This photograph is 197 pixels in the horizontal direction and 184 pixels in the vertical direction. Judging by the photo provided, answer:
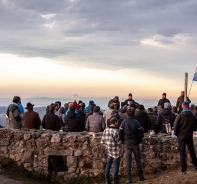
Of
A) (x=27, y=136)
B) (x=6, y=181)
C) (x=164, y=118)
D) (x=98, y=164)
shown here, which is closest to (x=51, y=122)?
(x=27, y=136)

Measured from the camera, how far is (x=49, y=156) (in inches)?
672

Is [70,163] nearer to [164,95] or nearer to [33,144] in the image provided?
[33,144]

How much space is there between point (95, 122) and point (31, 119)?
285 centimetres

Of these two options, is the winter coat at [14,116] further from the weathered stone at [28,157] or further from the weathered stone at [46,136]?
the weathered stone at [46,136]

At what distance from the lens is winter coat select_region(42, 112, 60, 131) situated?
57.8 feet

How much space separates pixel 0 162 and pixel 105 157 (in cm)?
404

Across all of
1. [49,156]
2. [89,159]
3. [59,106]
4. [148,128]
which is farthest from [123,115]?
[59,106]

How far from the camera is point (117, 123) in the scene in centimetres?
1426

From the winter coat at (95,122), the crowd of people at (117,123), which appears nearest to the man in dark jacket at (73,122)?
the crowd of people at (117,123)

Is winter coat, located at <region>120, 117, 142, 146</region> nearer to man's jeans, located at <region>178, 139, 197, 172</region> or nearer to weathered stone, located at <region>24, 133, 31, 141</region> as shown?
man's jeans, located at <region>178, 139, 197, 172</region>

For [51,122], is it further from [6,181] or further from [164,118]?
[164,118]

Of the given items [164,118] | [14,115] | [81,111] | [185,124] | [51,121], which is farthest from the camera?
[81,111]

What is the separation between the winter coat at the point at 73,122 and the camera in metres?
17.2

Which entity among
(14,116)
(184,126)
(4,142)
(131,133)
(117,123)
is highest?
(14,116)
